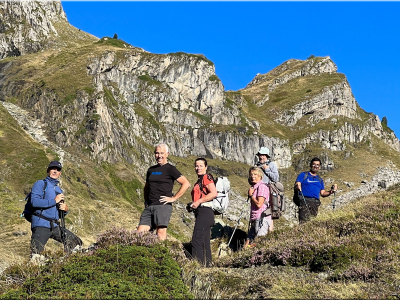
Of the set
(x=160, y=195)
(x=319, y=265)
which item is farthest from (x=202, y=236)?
(x=319, y=265)

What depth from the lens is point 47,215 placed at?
904 cm

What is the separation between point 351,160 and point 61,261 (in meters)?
167

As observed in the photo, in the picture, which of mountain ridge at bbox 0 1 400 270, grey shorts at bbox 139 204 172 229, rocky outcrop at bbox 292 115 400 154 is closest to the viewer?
grey shorts at bbox 139 204 172 229

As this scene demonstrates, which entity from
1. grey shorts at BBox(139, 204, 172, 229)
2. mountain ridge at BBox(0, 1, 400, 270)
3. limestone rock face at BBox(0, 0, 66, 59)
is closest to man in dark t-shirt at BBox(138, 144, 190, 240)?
grey shorts at BBox(139, 204, 172, 229)

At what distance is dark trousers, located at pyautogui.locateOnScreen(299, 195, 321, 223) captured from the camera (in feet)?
40.9

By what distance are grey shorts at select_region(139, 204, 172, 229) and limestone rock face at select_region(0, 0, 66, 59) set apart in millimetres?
135621

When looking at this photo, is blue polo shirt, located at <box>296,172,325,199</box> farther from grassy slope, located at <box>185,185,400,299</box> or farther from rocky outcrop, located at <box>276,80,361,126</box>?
rocky outcrop, located at <box>276,80,361,126</box>

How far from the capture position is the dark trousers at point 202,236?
9.06 meters

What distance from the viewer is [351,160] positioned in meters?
162

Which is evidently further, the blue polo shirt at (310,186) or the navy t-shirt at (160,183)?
the blue polo shirt at (310,186)

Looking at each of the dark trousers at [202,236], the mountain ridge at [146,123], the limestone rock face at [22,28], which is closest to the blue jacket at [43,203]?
the dark trousers at [202,236]

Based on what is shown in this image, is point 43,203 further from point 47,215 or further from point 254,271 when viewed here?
point 254,271

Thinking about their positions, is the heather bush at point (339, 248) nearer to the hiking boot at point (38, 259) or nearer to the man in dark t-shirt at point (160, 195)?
the man in dark t-shirt at point (160, 195)

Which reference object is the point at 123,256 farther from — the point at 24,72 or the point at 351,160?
the point at 351,160
